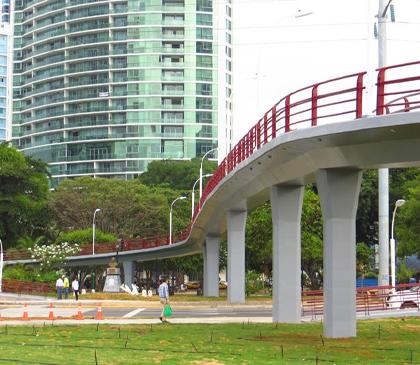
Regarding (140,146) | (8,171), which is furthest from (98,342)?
(140,146)

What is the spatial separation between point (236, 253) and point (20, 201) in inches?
1881

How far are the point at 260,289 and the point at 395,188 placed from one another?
15566mm

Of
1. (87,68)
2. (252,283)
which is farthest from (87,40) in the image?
(252,283)

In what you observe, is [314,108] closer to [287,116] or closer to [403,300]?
[287,116]

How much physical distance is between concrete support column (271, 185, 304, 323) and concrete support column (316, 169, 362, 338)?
6260 millimetres

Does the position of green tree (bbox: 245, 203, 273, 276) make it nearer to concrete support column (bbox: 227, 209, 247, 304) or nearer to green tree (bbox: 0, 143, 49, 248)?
concrete support column (bbox: 227, 209, 247, 304)

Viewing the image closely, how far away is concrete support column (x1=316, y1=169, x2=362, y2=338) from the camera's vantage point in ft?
83.0

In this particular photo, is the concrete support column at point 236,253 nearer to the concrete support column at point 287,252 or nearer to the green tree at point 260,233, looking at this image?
the green tree at point 260,233

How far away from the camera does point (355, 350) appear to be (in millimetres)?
21703

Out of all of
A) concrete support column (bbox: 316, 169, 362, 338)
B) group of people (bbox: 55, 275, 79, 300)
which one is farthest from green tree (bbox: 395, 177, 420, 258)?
concrete support column (bbox: 316, 169, 362, 338)

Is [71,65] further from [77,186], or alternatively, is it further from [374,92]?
[374,92]

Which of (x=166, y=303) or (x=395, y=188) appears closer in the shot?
(x=166, y=303)

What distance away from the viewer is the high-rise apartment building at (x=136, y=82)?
150 metres

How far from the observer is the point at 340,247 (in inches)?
997
